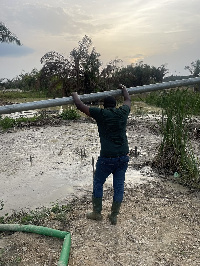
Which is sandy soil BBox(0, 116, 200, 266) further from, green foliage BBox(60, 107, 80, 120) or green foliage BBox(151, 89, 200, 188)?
green foliage BBox(60, 107, 80, 120)

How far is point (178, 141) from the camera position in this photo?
5.02 metres

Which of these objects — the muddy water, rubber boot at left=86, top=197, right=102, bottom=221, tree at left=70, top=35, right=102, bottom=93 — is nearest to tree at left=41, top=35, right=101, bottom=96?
tree at left=70, top=35, right=102, bottom=93

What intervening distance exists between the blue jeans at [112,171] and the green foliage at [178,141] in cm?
156

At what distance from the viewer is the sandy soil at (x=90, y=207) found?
302 cm

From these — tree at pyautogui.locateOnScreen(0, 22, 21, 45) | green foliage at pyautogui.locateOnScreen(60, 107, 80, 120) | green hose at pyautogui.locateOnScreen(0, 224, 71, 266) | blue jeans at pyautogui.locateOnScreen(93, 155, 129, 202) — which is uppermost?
tree at pyautogui.locateOnScreen(0, 22, 21, 45)

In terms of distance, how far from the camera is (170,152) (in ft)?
17.5

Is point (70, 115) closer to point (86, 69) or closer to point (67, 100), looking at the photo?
point (86, 69)

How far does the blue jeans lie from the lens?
332 centimetres

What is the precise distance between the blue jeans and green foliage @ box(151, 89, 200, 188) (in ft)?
5.12

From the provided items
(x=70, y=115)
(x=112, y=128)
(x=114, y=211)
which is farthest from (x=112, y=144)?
(x=70, y=115)

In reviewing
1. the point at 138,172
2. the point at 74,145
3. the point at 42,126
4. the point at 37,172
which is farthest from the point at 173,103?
the point at 42,126

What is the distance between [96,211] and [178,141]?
6.98ft

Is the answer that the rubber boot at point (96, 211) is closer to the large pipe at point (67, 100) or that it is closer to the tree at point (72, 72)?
the large pipe at point (67, 100)

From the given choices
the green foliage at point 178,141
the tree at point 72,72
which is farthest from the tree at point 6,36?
the green foliage at point 178,141
